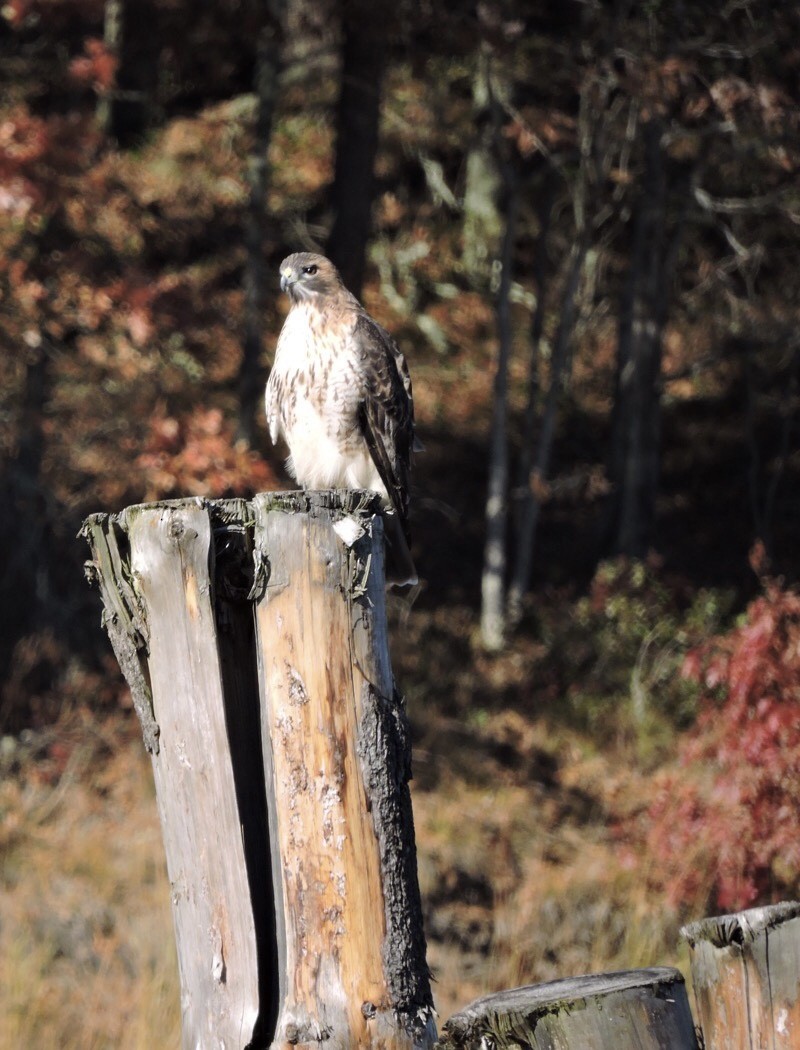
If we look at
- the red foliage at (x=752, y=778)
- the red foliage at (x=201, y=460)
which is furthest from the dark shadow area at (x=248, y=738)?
the red foliage at (x=201, y=460)

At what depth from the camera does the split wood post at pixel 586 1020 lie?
6.92 ft

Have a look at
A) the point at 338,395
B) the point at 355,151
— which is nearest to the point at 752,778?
the point at 338,395

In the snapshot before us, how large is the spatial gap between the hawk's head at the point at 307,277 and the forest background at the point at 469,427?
2.11 metres

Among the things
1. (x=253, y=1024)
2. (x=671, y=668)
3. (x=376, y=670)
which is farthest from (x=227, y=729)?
(x=671, y=668)

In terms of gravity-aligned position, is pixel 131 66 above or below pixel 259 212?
above

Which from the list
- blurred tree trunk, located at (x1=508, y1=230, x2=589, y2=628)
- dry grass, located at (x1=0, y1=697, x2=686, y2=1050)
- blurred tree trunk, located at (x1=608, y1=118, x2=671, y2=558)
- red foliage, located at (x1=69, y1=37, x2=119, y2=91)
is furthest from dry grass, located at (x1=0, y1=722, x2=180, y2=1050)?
blurred tree trunk, located at (x1=608, y1=118, x2=671, y2=558)

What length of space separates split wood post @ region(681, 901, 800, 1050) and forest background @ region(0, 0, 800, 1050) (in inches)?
155

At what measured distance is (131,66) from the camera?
1570 cm

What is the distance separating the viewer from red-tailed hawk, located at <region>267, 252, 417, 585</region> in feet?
17.7

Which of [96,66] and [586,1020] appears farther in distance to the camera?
[96,66]

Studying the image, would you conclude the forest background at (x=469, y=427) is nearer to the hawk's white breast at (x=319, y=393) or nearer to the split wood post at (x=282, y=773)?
the hawk's white breast at (x=319, y=393)

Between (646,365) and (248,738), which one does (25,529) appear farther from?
(248,738)

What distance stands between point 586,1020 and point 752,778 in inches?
188

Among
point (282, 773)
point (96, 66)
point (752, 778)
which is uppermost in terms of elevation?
point (96, 66)
